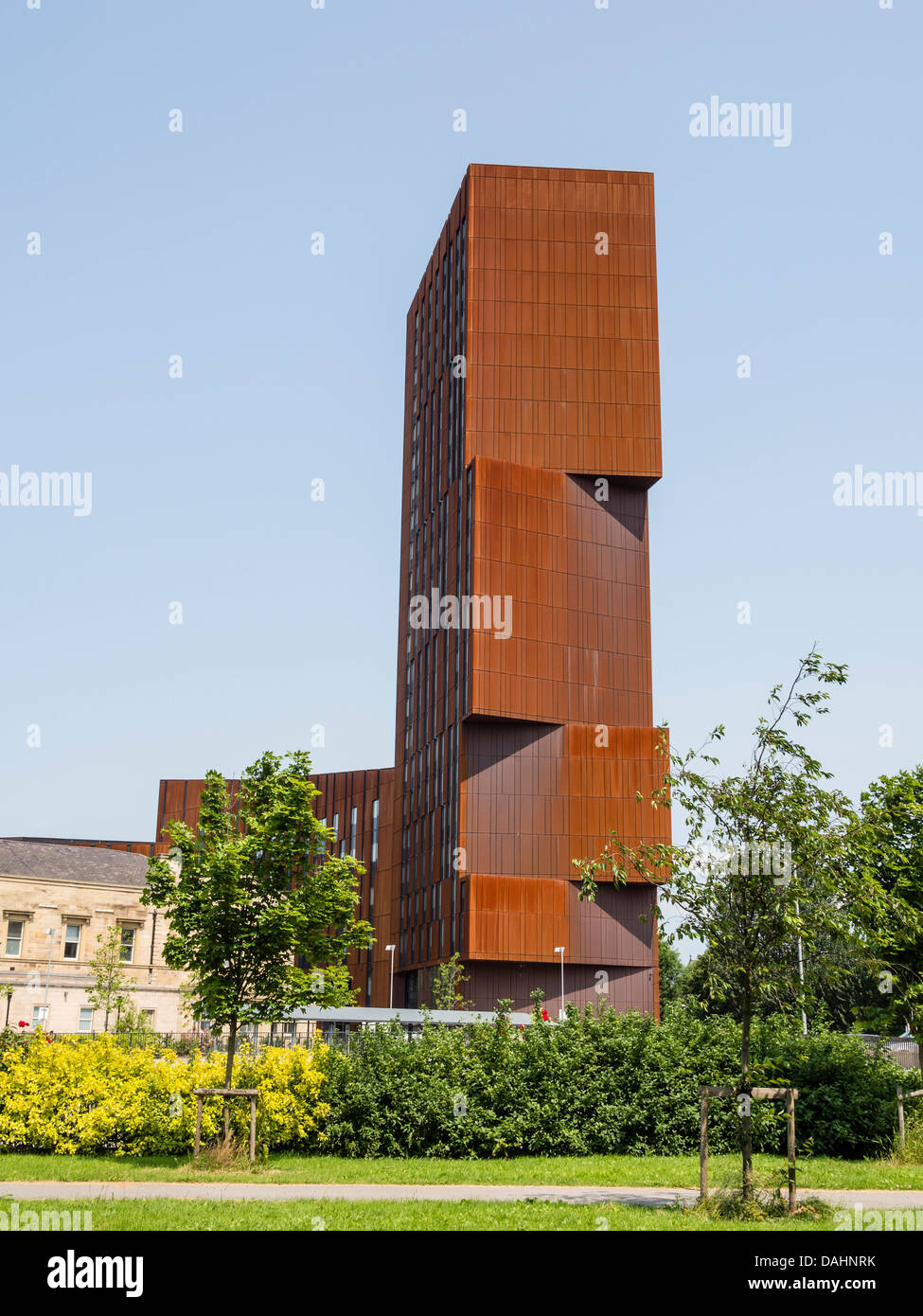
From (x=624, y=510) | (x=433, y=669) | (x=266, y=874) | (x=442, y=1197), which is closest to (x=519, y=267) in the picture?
(x=624, y=510)

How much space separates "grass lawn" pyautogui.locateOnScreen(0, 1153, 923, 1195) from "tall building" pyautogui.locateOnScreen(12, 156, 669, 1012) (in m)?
41.1

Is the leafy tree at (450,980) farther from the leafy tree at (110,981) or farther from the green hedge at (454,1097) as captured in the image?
the green hedge at (454,1097)

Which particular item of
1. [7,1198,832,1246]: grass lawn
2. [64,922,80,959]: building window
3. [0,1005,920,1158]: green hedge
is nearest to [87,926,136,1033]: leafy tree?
[64,922,80,959]: building window

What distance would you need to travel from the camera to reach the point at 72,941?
69812 mm

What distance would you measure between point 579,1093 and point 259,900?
6.57m

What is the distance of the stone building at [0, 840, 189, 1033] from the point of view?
6464cm

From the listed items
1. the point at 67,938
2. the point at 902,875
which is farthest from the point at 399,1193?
the point at 67,938

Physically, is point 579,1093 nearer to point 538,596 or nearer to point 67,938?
point 538,596

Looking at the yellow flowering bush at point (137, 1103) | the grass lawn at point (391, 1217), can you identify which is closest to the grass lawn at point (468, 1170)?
the yellow flowering bush at point (137, 1103)

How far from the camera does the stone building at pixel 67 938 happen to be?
64.6 meters

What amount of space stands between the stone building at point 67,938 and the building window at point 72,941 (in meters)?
0.05

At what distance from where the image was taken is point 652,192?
7106cm
